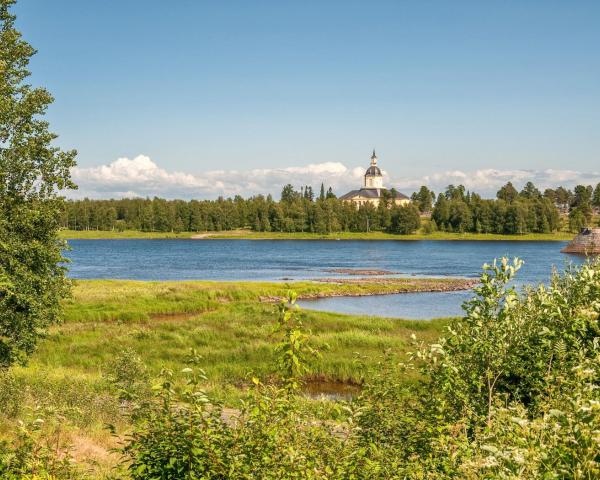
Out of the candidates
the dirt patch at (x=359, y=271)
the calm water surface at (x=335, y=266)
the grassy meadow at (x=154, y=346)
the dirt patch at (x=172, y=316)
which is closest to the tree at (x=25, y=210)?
the grassy meadow at (x=154, y=346)

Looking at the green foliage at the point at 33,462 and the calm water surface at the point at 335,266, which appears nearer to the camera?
the green foliage at the point at 33,462

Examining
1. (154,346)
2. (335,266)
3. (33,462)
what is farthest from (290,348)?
(335,266)

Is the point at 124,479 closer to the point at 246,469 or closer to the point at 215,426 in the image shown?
the point at 215,426

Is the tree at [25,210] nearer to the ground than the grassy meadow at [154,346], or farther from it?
farther from it

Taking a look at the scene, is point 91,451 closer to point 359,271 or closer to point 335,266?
point 359,271

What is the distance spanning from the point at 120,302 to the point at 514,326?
48.5 meters

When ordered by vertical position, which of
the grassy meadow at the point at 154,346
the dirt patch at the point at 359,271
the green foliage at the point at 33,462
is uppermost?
the green foliage at the point at 33,462

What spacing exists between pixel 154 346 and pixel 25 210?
17.7 metres

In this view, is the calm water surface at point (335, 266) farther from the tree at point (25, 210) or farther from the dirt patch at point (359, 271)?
the tree at point (25, 210)

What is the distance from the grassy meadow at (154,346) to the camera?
1897 centimetres

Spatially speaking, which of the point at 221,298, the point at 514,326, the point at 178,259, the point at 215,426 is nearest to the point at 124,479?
the point at 215,426

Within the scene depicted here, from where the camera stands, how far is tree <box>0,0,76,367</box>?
68.1 feet

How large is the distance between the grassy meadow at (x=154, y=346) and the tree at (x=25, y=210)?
2299 mm

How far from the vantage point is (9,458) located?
8.58 meters
